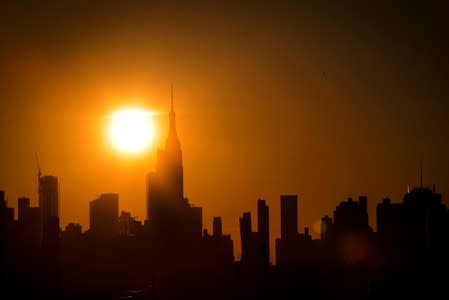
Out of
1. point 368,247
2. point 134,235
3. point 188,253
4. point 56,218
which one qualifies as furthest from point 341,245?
point 56,218

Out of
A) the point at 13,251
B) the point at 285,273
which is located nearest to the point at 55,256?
the point at 13,251

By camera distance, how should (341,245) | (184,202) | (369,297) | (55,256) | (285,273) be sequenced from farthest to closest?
(184,202), (341,245), (285,273), (55,256), (369,297)

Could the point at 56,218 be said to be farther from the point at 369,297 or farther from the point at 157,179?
the point at 369,297

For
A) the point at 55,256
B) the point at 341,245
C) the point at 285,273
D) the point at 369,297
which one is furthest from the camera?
the point at 341,245

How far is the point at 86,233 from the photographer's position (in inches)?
6265

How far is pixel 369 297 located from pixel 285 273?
21.9 metres

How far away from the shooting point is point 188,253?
500ft

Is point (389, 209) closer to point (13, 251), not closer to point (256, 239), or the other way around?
point (256, 239)

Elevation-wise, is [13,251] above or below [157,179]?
below

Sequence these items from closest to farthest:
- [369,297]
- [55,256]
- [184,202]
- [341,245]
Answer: [369,297] < [55,256] < [341,245] < [184,202]

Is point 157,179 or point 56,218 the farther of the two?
point 157,179

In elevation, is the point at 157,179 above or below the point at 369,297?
above

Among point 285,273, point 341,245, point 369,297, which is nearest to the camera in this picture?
point 369,297

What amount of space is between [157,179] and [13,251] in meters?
58.0
